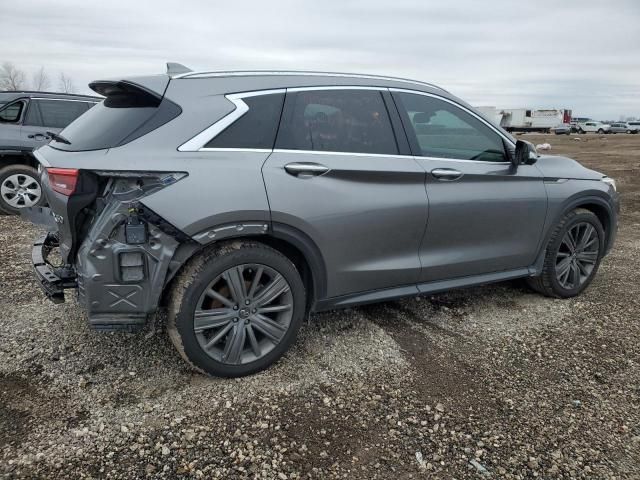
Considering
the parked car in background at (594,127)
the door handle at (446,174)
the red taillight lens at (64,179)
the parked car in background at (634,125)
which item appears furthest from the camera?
the parked car in background at (594,127)

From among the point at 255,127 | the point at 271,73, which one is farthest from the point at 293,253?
the point at 271,73

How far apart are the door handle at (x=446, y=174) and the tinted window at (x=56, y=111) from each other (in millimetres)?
6385

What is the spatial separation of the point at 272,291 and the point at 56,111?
6.43 metres

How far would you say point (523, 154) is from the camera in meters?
3.81

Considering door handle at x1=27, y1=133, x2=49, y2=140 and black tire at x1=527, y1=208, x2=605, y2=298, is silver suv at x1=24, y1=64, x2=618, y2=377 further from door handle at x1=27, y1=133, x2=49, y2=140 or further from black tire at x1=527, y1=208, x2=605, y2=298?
door handle at x1=27, y1=133, x2=49, y2=140

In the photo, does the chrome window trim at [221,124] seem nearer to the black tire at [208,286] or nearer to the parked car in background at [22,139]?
the black tire at [208,286]

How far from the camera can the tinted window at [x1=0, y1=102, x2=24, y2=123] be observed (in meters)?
7.23

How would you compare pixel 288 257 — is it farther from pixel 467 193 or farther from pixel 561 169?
pixel 561 169

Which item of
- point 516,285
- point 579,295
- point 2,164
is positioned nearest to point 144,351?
point 516,285

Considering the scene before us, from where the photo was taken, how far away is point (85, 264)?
2.62 meters

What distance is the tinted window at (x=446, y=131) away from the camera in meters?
3.44

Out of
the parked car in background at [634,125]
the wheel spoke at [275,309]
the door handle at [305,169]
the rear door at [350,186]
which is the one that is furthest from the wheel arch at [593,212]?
the parked car in background at [634,125]

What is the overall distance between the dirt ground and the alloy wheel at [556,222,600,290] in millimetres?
404

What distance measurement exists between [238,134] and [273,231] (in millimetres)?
586
